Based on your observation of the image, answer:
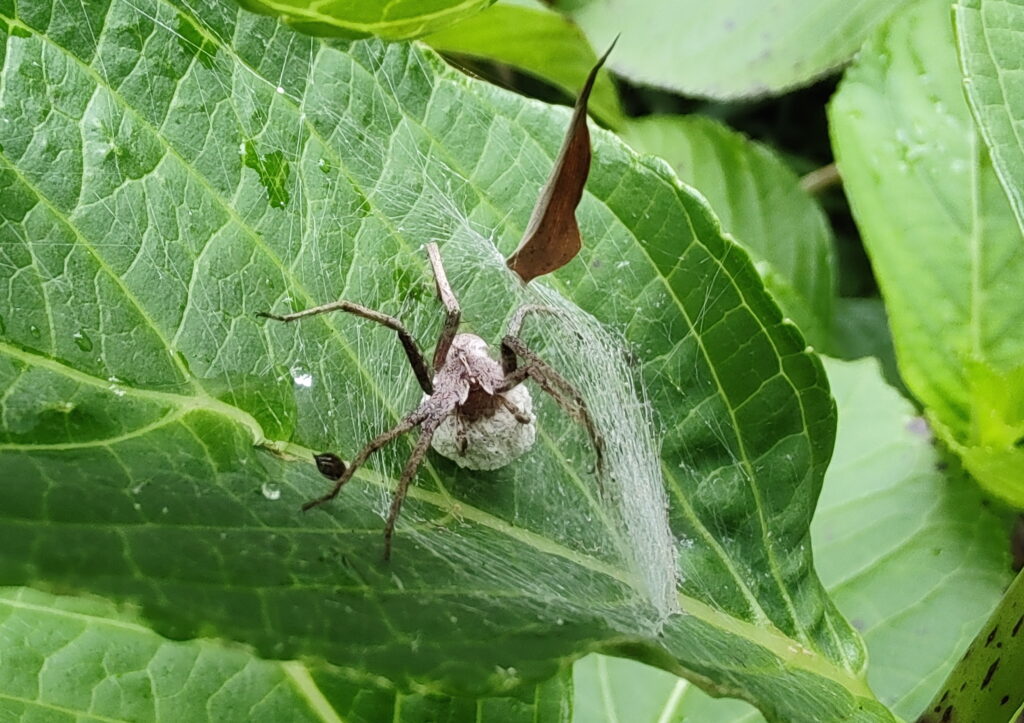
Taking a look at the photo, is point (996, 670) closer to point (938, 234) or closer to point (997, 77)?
point (997, 77)

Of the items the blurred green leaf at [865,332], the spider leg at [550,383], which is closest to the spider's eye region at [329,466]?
the spider leg at [550,383]

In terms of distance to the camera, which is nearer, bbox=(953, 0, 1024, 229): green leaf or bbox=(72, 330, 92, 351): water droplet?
bbox=(72, 330, 92, 351): water droplet

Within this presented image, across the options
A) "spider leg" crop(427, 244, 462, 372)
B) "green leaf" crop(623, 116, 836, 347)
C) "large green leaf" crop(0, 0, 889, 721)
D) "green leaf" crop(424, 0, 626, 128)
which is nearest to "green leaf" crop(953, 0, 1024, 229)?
"large green leaf" crop(0, 0, 889, 721)

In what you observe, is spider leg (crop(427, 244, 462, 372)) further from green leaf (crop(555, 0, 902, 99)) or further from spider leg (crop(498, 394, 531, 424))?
green leaf (crop(555, 0, 902, 99))

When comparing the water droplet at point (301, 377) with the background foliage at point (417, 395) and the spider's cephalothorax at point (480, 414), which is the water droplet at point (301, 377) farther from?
the spider's cephalothorax at point (480, 414)

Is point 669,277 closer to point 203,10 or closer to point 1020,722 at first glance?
point 203,10
